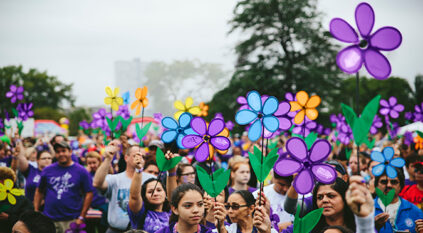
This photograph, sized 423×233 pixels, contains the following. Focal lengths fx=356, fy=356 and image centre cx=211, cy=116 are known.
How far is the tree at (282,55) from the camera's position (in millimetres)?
20453

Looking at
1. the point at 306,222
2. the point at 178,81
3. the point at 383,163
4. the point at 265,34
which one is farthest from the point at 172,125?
the point at 178,81

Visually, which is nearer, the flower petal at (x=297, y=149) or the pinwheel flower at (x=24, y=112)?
the flower petal at (x=297, y=149)

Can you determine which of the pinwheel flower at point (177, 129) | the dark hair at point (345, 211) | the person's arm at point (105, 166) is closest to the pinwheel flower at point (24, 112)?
the person's arm at point (105, 166)

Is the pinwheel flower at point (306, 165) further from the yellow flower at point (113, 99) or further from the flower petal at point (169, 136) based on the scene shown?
the yellow flower at point (113, 99)

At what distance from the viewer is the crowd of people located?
232 cm

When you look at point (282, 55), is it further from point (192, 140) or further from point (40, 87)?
point (40, 87)

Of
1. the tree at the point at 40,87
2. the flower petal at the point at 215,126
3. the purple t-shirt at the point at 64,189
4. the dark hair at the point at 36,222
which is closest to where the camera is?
the flower petal at the point at 215,126

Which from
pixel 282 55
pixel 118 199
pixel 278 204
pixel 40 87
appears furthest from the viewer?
pixel 40 87

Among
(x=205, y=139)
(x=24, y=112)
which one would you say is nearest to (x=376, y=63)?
(x=205, y=139)

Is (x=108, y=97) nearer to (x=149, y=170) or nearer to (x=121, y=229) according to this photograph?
(x=149, y=170)

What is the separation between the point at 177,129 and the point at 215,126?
0.52m

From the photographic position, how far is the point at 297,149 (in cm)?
197

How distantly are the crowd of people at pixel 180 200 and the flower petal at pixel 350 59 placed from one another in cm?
46

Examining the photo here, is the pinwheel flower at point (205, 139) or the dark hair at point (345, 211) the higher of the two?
the pinwheel flower at point (205, 139)
